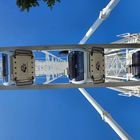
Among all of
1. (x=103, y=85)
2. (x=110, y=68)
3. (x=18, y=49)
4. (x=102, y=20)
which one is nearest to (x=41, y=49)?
(x=18, y=49)

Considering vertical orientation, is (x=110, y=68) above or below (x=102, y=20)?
below

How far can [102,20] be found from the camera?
948cm

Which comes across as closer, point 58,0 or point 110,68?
point 58,0

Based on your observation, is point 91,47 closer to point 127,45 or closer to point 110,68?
point 127,45

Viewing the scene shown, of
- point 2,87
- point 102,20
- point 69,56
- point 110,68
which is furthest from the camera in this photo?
point 110,68

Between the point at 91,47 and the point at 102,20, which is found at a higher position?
the point at 102,20

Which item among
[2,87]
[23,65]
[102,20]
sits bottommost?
[2,87]

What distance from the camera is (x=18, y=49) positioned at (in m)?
6.79

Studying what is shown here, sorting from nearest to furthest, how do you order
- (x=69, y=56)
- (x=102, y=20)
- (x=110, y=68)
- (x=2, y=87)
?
(x=2, y=87) → (x=69, y=56) → (x=102, y=20) → (x=110, y=68)

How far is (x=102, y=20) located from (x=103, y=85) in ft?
10.6

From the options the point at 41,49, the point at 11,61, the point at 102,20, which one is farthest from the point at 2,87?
the point at 102,20

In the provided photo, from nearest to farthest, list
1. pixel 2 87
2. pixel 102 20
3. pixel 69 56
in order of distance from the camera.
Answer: pixel 2 87
pixel 69 56
pixel 102 20

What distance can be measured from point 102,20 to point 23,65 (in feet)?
11.3

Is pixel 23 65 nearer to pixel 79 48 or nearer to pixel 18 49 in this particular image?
pixel 18 49
